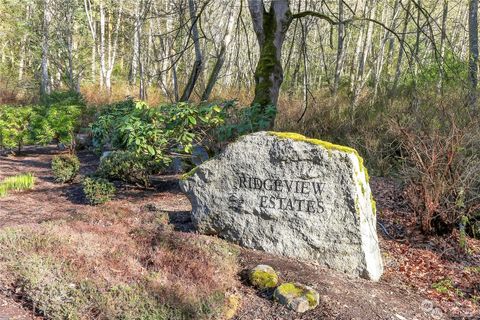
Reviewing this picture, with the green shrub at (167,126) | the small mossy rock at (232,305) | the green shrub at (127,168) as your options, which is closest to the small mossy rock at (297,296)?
the small mossy rock at (232,305)

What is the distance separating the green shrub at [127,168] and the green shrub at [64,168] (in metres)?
0.73

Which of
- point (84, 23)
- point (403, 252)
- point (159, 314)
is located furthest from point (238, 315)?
point (84, 23)

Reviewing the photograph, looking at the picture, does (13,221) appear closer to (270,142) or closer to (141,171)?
(141,171)

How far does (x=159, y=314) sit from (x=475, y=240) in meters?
4.72

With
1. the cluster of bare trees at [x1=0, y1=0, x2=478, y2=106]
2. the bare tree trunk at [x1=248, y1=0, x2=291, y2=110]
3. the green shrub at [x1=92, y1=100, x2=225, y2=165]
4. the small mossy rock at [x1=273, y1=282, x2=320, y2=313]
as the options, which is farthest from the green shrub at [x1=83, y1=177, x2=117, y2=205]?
the small mossy rock at [x1=273, y1=282, x2=320, y2=313]

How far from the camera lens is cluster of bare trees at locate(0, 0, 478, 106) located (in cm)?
751

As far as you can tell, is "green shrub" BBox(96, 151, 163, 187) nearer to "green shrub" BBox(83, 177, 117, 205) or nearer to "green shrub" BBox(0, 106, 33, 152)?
"green shrub" BBox(83, 177, 117, 205)

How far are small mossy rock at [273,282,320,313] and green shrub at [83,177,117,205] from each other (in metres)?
3.55

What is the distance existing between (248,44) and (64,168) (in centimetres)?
412

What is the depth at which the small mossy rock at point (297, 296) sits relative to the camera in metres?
3.89

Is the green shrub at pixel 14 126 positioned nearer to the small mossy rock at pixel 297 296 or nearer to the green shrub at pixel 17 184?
the green shrub at pixel 17 184

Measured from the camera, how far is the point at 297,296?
3.97m

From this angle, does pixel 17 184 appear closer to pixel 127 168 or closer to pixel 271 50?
pixel 127 168

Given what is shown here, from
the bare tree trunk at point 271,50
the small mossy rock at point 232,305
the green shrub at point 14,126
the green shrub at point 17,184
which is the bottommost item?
the small mossy rock at point 232,305
